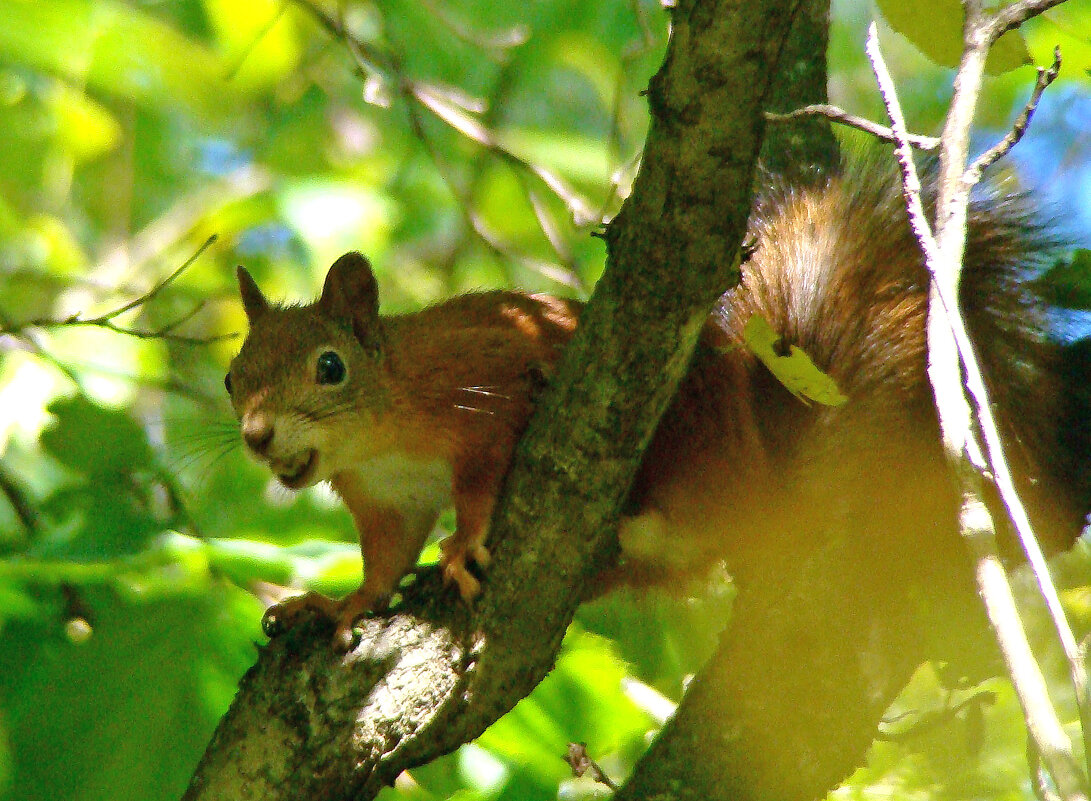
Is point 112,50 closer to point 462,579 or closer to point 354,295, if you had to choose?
point 354,295

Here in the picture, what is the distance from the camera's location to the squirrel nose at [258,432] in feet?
7.29

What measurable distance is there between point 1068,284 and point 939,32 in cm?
78

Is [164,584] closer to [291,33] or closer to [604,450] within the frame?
[604,450]

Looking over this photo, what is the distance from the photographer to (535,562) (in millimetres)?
2014

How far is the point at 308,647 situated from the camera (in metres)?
2.06

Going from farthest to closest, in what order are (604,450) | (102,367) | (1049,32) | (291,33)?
1. (291,33)
2. (102,367)
3. (1049,32)
4. (604,450)

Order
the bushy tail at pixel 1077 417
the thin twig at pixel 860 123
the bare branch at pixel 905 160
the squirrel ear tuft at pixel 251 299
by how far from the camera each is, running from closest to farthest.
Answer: the bare branch at pixel 905 160 → the thin twig at pixel 860 123 → the bushy tail at pixel 1077 417 → the squirrel ear tuft at pixel 251 299

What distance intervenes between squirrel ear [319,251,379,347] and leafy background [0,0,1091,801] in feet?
0.95

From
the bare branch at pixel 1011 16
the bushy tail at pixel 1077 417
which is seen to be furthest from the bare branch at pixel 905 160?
the bushy tail at pixel 1077 417

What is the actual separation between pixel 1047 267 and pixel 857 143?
1.82ft

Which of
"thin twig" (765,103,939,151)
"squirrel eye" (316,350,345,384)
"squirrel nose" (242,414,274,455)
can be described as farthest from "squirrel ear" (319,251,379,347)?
"thin twig" (765,103,939,151)

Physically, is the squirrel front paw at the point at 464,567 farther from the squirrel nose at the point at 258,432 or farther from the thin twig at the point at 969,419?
the thin twig at the point at 969,419

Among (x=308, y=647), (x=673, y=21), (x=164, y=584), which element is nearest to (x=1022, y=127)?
(x=673, y=21)

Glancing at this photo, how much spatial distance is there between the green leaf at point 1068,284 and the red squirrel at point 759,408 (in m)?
0.03
